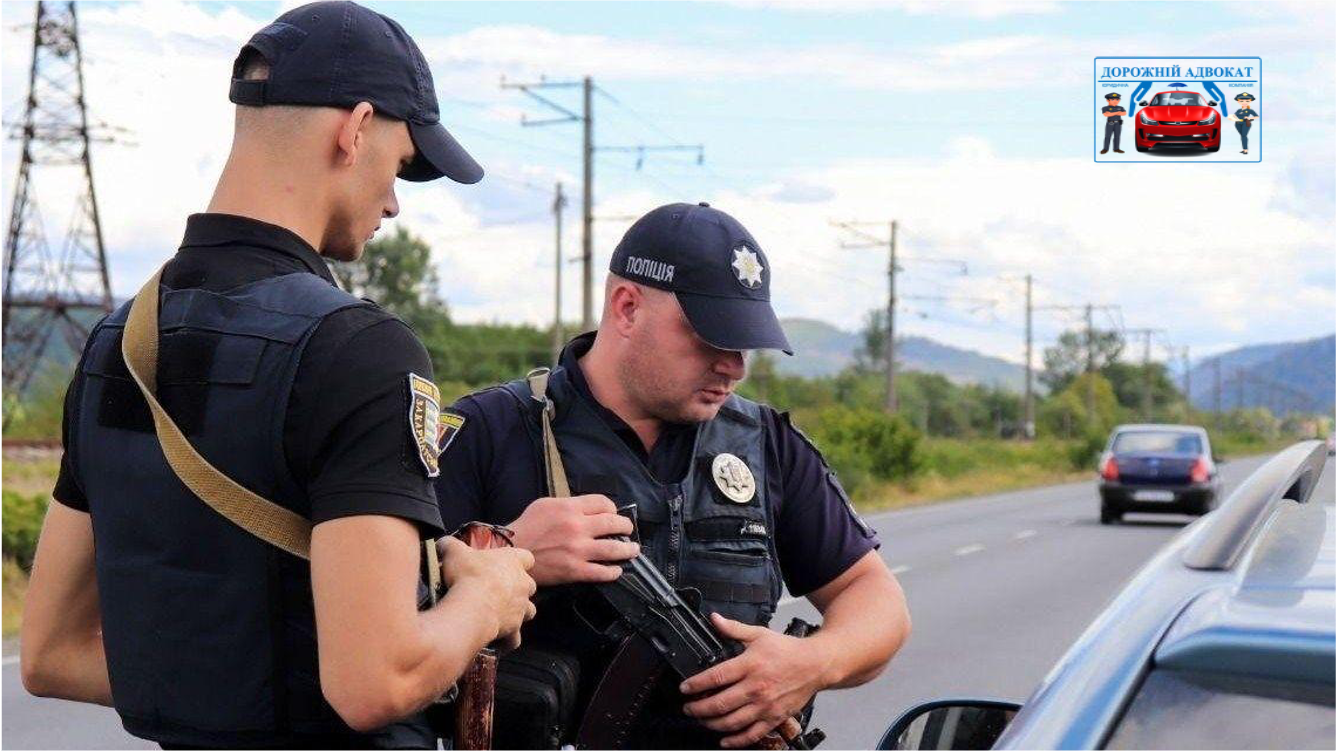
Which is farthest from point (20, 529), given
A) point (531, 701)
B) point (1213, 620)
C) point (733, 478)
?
point (1213, 620)

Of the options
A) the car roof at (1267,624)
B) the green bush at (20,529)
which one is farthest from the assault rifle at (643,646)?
the green bush at (20,529)

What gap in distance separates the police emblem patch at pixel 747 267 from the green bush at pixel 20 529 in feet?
44.6

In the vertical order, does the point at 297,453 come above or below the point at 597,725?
above

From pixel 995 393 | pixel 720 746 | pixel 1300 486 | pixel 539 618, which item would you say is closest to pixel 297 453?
pixel 539 618

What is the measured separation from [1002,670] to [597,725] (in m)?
8.01

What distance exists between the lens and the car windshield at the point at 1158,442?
2520 cm

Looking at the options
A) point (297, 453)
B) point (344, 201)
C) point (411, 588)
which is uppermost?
point (344, 201)

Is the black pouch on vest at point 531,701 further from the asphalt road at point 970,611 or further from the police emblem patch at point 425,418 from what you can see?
the asphalt road at point 970,611

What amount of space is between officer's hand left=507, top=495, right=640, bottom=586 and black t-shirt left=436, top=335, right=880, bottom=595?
0.23 metres

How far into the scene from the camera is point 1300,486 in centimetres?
271

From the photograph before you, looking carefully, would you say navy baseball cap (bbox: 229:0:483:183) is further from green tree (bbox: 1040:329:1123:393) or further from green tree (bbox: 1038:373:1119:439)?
green tree (bbox: 1040:329:1123:393)

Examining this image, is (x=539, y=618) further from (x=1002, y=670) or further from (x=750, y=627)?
(x=1002, y=670)

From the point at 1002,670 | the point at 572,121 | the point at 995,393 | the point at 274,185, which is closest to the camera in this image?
the point at 274,185

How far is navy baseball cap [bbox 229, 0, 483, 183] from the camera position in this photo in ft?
8.46
